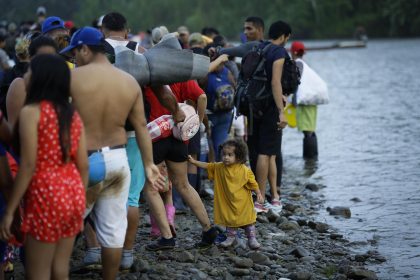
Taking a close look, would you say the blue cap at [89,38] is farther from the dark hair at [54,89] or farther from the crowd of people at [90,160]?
the dark hair at [54,89]

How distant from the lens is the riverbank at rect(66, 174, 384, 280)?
7.24 m

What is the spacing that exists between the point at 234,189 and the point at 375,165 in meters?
6.89

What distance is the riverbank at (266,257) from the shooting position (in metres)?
7.24

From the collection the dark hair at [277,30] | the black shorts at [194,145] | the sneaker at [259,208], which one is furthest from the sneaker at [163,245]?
the dark hair at [277,30]

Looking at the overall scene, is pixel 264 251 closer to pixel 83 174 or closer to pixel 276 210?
pixel 276 210

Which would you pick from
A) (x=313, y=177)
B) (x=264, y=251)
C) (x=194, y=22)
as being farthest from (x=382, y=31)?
(x=264, y=251)

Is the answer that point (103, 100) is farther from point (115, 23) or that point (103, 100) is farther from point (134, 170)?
point (115, 23)

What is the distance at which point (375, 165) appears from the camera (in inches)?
562

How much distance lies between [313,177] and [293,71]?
4092 millimetres

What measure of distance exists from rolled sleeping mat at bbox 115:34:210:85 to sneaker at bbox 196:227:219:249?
1.60 metres

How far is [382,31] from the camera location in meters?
85.3

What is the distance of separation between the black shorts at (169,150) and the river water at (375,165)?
2194 mm

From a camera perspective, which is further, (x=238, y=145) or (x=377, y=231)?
(x=377, y=231)

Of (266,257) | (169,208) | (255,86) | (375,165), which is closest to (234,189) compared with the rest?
(266,257)
